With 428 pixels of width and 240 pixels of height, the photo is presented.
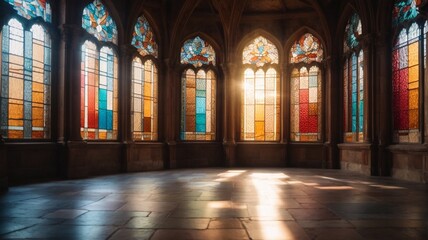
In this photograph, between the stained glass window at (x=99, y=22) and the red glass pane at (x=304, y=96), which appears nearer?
the stained glass window at (x=99, y=22)

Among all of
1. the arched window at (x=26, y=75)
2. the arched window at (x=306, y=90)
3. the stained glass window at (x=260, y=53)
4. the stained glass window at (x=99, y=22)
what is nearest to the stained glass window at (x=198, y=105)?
the stained glass window at (x=260, y=53)

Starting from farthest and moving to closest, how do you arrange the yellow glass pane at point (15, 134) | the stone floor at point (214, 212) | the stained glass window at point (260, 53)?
the stained glass window at point (260, 53)
the yellow glass pane at point (15, 134)
the stone floor at point (214, 212)

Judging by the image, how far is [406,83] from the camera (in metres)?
12.3

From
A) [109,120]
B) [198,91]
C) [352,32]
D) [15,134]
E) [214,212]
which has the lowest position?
[214,212]

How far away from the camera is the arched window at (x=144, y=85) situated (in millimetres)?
15680

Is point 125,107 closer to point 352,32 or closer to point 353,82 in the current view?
point 353,82

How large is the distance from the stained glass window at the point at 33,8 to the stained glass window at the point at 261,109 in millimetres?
9470

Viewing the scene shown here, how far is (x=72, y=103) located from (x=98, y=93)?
169cm

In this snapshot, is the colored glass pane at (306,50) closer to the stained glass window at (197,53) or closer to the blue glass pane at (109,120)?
the stained glass window at (197,53)

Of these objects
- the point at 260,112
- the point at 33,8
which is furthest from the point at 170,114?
the point at 33,8

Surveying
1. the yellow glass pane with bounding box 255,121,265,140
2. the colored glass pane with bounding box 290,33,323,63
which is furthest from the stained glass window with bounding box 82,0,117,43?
the colored glass pane with bounding box 290,33,323,63

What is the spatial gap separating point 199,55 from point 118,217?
43.9ft

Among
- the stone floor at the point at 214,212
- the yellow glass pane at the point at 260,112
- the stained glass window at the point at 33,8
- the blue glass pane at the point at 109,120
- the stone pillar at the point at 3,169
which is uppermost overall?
the stained glass window at the point at 33,8

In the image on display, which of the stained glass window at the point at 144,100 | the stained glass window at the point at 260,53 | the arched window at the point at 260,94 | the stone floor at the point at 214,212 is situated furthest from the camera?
the stained glass window at the point at 260,53
